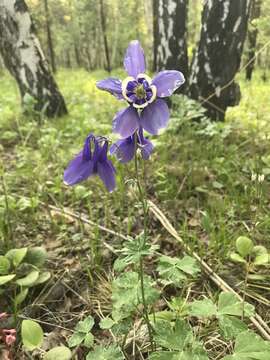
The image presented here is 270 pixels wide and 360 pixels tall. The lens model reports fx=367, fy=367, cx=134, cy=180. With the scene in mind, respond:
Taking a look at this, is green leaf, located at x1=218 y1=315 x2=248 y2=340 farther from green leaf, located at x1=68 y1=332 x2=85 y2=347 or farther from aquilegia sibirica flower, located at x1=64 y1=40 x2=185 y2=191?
aquilegia sibirica flower, located at x1=64 y1=40 x2=185 y2=191

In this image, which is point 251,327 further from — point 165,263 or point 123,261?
point 123,261

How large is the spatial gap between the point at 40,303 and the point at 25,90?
11.7 ft

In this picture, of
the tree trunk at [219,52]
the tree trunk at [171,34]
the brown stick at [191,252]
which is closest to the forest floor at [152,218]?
the brown stick at [191,252]

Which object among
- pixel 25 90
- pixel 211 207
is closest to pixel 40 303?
pixel 211 207

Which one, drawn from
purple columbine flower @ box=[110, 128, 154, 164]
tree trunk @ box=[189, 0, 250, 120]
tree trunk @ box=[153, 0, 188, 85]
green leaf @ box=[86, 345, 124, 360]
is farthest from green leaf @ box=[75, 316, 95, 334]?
tree trunk @ box=[153, 0, 188, 85]

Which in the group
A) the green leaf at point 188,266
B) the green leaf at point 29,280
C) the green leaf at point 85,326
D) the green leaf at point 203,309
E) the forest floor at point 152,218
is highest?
the green leaf at point 188,266

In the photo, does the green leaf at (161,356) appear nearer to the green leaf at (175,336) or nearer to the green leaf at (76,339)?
the green leaf at (175,336)

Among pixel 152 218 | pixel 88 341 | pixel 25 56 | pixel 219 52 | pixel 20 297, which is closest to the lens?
pixel 88 341

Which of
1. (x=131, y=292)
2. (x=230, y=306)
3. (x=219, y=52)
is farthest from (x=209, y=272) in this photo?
(x=219, y=52)

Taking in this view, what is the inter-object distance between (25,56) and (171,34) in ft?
6.06

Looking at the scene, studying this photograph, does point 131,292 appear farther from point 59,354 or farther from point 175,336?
Answer: point 59,354

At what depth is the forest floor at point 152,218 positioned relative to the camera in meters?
1.71

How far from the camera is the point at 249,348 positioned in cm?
107

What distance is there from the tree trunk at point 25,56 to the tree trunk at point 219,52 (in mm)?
1879
